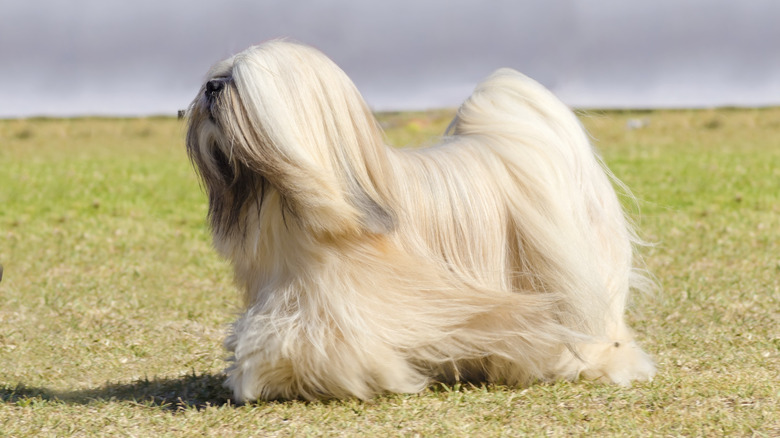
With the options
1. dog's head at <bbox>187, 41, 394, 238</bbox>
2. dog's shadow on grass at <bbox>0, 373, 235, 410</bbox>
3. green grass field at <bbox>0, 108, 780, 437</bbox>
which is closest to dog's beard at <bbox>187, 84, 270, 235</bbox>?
dog's head at <bbox>187, 41, 394, 238</bbox>

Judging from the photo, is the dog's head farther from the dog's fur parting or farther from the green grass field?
the green grass field

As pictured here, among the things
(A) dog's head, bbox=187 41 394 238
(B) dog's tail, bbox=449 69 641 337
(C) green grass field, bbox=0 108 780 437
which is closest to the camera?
(A) dog's head, bbox=187 41 394 238

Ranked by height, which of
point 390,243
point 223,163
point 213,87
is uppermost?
point 213,87

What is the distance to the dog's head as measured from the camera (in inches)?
132

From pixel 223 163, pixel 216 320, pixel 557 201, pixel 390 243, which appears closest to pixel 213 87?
pixel 223 163

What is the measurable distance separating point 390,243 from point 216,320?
2503mm

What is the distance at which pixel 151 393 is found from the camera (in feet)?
13.7

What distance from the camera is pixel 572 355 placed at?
13.3 feet

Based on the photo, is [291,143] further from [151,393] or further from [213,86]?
[151,393]

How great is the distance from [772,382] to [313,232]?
2.16 metres

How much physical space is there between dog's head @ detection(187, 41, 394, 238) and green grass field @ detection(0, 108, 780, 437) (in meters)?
0.36

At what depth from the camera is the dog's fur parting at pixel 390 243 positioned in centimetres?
343

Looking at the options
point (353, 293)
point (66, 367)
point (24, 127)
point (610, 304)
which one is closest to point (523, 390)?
point (610, 304)

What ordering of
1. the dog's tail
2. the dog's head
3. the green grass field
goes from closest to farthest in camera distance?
1. the dog's head
2. the green grass field
3. the dog's tail
